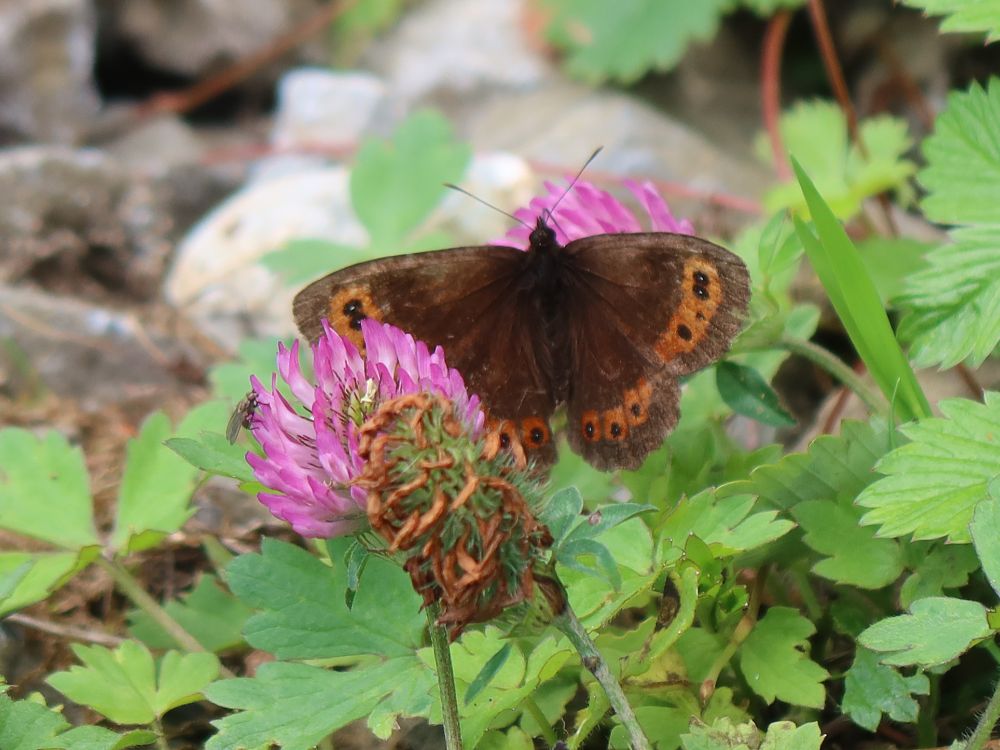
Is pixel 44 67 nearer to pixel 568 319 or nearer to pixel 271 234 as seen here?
pixel 271 234

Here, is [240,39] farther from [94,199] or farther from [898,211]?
[898,211]

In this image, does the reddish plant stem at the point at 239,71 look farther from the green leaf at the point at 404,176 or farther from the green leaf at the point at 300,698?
the green leaf at the point at 300,698

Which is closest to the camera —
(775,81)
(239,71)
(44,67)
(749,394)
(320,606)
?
(320,606)

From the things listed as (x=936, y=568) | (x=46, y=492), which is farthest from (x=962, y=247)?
(x=46, y=492)

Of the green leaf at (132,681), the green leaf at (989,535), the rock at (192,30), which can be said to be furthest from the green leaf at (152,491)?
the rock at (192,30)

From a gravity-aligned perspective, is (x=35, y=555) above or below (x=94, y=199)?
below

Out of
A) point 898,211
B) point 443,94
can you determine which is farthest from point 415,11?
point 898,211

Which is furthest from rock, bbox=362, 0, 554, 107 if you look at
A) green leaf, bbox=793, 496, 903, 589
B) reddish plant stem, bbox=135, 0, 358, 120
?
green leaf, bbox=793, 496, 903, 589
